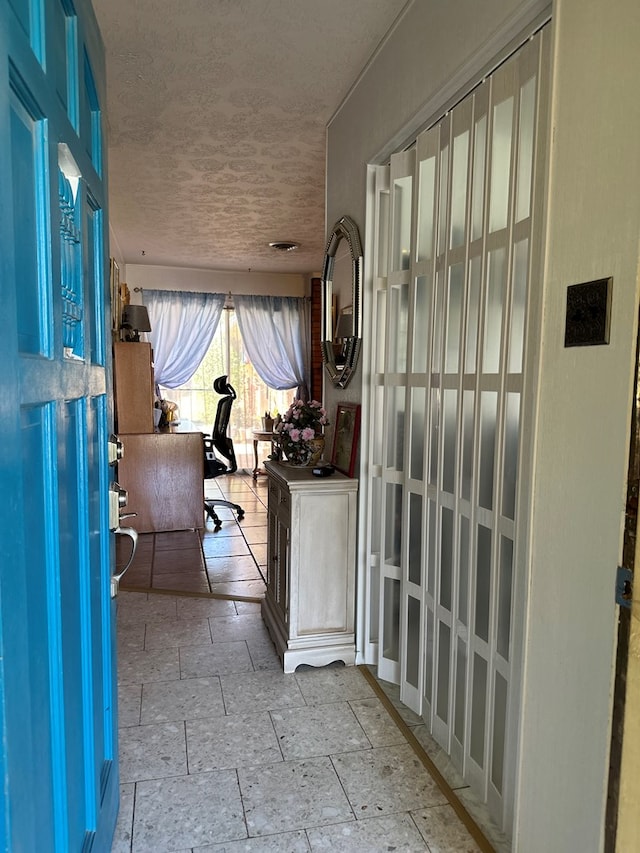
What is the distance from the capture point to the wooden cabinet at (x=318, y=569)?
2.56 m

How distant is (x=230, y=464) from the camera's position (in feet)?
18.1

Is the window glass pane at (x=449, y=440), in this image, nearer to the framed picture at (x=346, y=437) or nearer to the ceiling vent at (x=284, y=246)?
the framed picture at (x=346, y=437)

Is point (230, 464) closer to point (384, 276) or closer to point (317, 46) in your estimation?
point (384, 276)

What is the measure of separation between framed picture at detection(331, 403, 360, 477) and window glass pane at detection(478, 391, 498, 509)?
92cm

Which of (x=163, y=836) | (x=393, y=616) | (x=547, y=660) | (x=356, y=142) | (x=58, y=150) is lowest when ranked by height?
(x=163, y=836)

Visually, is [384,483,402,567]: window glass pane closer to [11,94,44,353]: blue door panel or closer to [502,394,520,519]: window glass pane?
[502,394,520,519]: window glass pane

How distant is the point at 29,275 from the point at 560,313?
993 millimetres

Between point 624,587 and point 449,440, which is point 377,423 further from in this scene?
point 624,587

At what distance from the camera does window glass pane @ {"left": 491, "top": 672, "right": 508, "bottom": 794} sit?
5.44ft

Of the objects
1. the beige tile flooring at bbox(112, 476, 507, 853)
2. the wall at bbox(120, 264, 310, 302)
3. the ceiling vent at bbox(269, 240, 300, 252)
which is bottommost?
the beige tile flooring at bbox(112, 476, 507, 853)

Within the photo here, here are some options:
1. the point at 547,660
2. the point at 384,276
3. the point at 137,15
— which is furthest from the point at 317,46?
the point at 547,660

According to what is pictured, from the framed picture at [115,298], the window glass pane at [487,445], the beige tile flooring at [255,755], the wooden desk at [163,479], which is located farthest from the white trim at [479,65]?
the framed picture at [115,298]

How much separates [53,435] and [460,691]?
158 cm

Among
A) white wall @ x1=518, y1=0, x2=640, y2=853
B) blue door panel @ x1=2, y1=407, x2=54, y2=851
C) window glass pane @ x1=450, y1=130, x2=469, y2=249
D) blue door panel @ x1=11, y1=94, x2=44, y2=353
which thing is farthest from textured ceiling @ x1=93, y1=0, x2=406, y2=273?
blue door panel @ x1=2, y1=407, x2=54, y2=851
